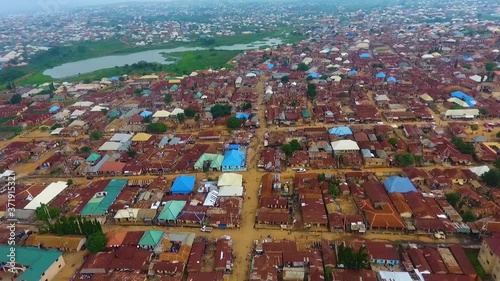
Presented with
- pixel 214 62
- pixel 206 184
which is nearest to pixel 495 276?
pixel 206 184

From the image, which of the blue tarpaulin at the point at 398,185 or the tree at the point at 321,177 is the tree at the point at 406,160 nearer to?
the blue tarpaulin at the point at 398,185

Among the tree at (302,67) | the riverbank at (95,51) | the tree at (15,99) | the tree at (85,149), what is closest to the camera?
the tree at (85,149)

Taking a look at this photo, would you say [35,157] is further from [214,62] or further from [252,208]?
[214,62]

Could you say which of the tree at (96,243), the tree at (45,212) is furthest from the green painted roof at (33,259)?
the tree at (45,212)

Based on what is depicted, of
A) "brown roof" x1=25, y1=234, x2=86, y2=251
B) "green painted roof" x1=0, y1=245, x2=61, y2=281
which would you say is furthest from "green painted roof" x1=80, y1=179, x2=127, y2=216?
"green painted roof" x1=0, y1=245, x2=61, y2=281

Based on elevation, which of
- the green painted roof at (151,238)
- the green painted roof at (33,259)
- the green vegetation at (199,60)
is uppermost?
the green painted roof at (33,259)

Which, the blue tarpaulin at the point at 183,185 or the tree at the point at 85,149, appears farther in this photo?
the tree at the point at 85,149

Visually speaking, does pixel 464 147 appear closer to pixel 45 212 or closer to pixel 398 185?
pixel 398 185

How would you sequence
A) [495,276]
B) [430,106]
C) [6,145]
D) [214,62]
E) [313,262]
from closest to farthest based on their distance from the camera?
[495,276] < [313,262] < [6,145] < [430,106] < [214,62]
